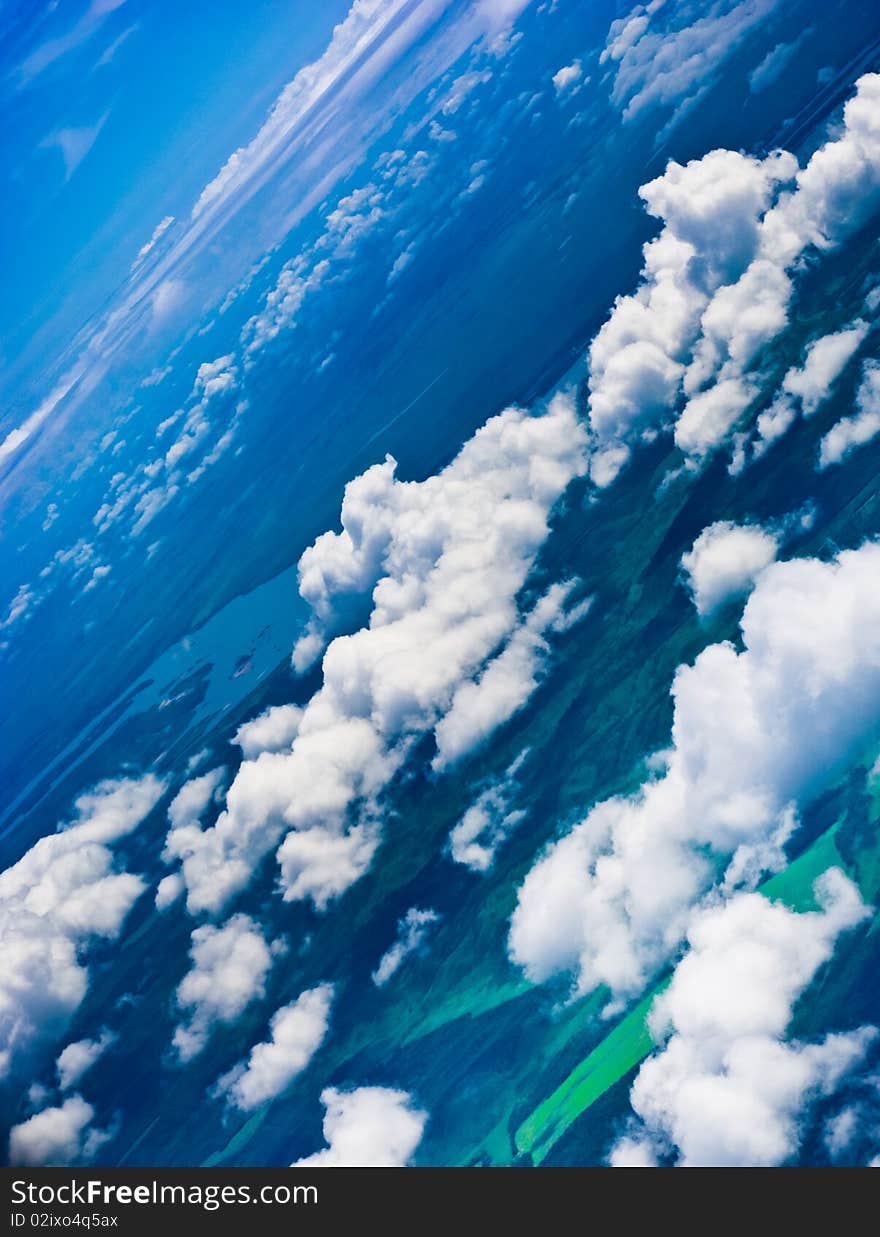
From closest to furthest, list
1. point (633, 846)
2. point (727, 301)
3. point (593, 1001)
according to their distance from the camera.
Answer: point (593, 1001) → point (633, 846) → point (727, 301)

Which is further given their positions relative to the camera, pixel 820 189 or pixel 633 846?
pixel 820 189

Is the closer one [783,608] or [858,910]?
Result: [858,910]

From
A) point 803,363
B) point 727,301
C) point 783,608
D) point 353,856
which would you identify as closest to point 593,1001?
point 783,608

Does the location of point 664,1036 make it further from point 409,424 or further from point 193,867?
point 409,424

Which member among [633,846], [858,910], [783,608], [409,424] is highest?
[409,424]

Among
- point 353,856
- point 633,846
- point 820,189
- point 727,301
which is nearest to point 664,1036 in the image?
point 633,846

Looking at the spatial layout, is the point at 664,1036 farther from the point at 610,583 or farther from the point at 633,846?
the point at 610,583

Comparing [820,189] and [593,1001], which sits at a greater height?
[820,189]

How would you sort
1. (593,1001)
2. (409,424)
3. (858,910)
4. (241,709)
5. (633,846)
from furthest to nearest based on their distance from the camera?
(409,424) → (241,709) → (633,846) → (593,1001) → (858,910)

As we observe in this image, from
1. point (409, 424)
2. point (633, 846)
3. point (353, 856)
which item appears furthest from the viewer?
point (409, 424)
